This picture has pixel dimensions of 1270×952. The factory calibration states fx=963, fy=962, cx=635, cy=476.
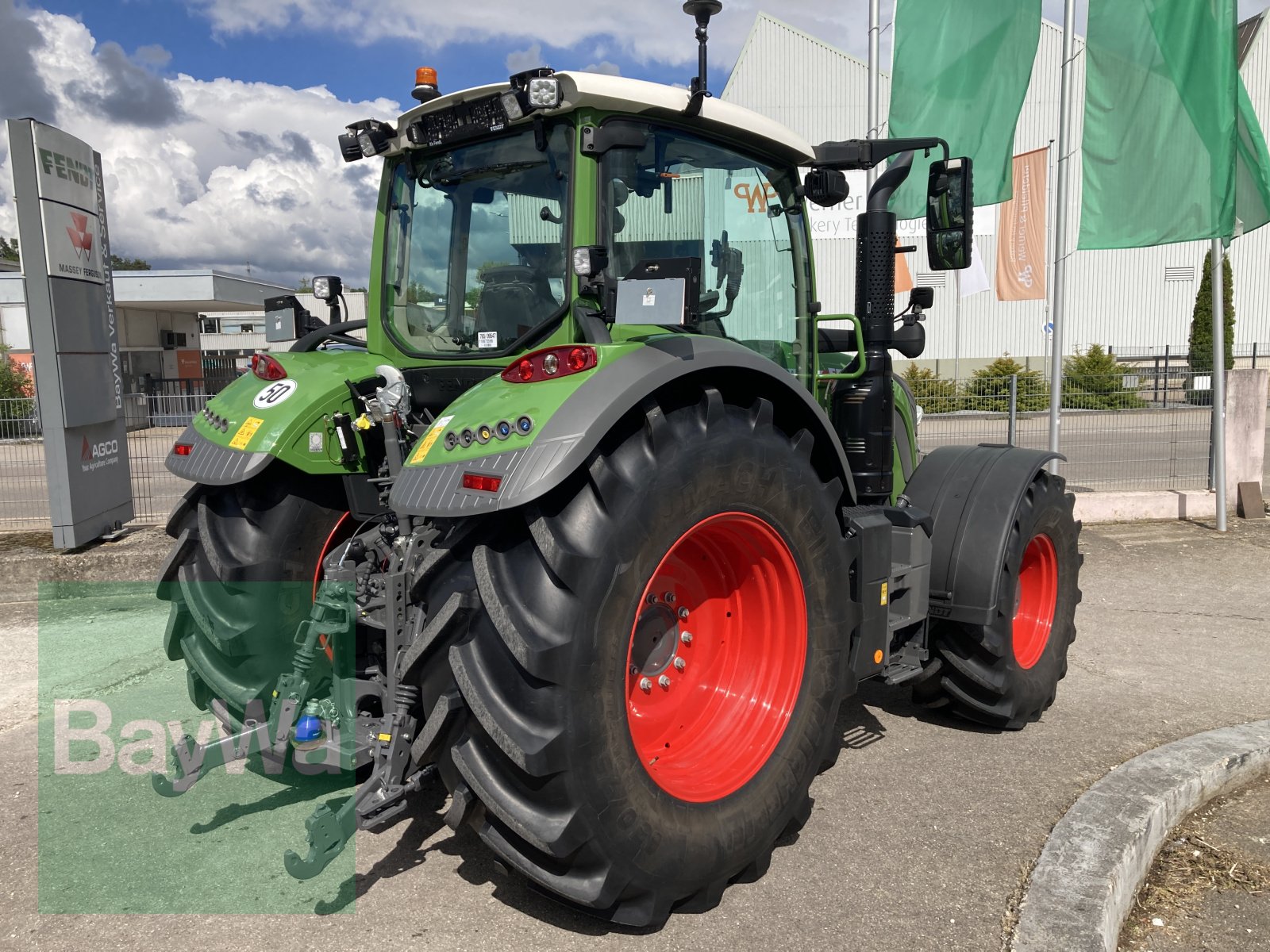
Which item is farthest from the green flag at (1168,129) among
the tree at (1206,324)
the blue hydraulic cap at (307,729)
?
the tree at (1206,324)

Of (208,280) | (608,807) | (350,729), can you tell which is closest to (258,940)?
(350,729)

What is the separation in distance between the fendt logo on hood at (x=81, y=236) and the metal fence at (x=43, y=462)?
1.52m

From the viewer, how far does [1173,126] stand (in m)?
7.86

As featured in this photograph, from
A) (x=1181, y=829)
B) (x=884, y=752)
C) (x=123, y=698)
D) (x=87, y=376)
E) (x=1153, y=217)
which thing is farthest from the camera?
(x=1153, y=217)

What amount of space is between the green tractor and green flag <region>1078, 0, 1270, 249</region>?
492 centimetres

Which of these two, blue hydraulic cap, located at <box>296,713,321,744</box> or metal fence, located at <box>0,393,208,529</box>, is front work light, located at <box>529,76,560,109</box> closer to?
blue hydraulic cap, located at <box>296,713,321,744</box>

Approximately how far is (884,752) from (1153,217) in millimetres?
6236

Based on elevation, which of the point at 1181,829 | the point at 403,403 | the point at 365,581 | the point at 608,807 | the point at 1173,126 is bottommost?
the point at 1181,829

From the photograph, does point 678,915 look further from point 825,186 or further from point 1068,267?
point 1068,267

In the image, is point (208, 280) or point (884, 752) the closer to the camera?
point (884, 752)

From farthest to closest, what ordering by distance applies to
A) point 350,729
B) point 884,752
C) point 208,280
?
point 208,280, point 884,752, point 350,729

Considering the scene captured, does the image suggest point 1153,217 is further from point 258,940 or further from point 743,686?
point 258,940

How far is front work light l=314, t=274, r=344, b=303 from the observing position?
13.9 feet

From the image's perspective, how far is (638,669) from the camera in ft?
10.0
